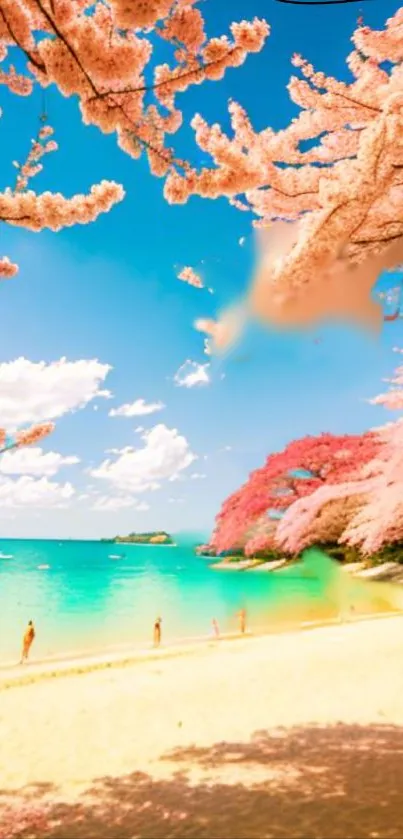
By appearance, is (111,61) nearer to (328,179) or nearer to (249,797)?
(328,179)

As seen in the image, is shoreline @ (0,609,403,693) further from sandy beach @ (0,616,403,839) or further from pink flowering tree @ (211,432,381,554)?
pink flowering tree @ (211,432,381,554)

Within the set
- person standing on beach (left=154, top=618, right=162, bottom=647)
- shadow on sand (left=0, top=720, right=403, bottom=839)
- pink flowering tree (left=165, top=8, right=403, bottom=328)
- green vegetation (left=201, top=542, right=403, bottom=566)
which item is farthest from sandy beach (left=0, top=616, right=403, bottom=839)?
person standing on beach (left=154, top=618, right=162, bottom=647)

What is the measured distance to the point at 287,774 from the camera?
5.80 m

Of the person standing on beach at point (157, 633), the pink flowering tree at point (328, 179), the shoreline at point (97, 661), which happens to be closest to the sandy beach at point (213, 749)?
the shoreline at point (97, 661)

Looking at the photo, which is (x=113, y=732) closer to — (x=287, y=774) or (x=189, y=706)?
(x=189, y=706)

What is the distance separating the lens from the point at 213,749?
6.98m

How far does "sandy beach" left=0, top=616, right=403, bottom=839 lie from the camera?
4676 millimetres

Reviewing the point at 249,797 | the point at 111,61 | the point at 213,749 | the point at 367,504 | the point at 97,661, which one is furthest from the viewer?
the point at 97,661

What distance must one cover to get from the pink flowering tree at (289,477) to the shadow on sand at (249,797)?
190 inches

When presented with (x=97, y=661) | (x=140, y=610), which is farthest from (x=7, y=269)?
(x=140, y=610)

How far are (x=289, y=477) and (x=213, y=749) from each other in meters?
6.24

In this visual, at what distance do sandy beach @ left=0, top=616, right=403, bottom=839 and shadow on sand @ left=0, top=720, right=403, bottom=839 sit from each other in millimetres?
18

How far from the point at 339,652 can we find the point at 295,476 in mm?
4706

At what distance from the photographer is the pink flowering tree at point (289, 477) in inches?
455
